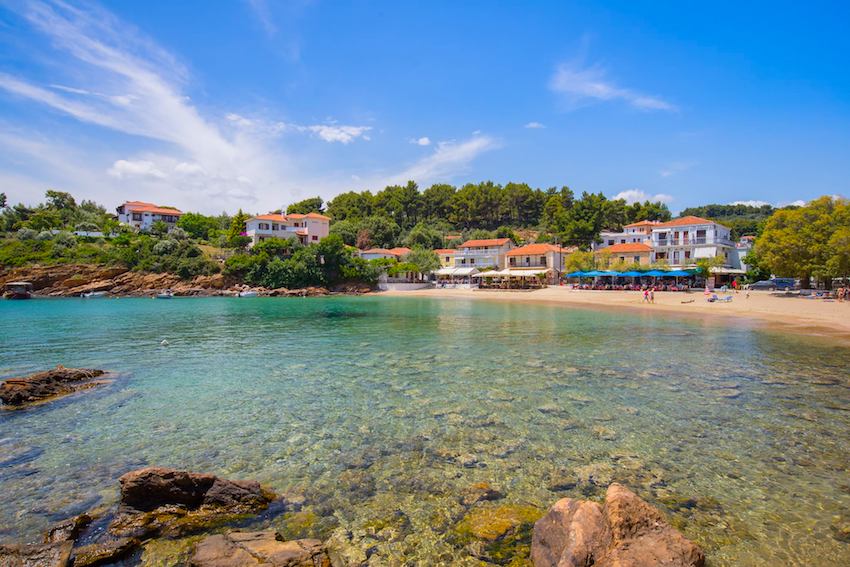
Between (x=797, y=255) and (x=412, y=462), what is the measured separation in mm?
41093

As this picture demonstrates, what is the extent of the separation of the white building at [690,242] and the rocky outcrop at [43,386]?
59943 millimetres

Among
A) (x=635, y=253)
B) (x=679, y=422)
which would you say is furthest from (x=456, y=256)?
(x=679, y=422)

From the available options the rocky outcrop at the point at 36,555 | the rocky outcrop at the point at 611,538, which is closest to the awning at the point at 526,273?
the rocky outcrop at the point at 611,538

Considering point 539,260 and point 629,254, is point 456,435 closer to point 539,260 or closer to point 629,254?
point 629,254

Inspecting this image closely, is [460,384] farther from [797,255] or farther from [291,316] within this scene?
→ [797,255]

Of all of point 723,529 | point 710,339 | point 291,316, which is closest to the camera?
point 723,529

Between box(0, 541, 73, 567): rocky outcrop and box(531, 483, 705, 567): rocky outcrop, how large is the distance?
4939 millimetres

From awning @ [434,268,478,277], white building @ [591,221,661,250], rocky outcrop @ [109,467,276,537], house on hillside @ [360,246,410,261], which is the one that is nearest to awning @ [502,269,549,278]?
awning @ [434,268,478,277]

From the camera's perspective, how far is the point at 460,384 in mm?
12141

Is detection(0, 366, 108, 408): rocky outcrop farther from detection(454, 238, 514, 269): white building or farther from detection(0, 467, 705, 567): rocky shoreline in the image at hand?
detection(454, 238, 514, 269): white building

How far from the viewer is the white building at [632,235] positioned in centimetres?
6806

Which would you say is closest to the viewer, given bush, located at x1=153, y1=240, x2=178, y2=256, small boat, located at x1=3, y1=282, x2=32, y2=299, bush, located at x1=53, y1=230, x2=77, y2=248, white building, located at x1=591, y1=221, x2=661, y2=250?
small boat, located at x1=3, y1=282, x2=32, y2=299

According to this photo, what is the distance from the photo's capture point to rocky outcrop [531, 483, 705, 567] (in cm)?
387

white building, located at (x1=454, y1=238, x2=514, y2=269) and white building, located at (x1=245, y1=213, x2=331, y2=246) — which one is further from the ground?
white building, located at (x1=245, y1=213, x2=331, y2=246)
